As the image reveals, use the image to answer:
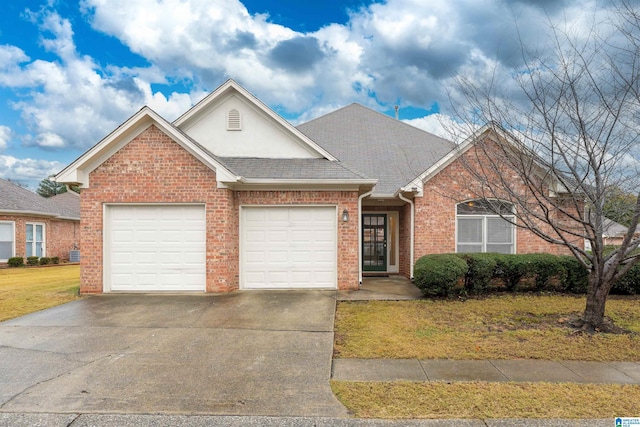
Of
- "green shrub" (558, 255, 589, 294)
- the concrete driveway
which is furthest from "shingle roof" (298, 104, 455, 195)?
the concrete driveway

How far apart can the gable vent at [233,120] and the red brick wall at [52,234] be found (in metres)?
15.7

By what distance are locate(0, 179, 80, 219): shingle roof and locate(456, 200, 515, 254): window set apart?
21595mm

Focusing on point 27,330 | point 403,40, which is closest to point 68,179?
point 27,330

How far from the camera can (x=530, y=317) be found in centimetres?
745

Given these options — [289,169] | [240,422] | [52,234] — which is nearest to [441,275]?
[289,169]

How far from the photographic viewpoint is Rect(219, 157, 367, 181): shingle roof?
9.88m

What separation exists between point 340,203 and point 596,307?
19.8 feet

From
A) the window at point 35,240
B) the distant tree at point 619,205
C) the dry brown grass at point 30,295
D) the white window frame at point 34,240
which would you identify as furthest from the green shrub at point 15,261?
the distant tree at point 619,205

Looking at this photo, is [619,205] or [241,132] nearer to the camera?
[619,205]

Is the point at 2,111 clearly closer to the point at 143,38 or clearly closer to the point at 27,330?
the point at 143,38

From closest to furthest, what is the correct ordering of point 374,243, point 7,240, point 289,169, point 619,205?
point 619,205 < point 289,169 < point 374,243 < point 7,240

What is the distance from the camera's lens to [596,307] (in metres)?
6.51

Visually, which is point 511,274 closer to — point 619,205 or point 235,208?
point 619,205

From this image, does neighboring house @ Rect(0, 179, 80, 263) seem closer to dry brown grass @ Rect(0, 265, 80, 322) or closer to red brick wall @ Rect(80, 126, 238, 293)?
dry brown grass @ Rect(0, 265, 80, 322)
